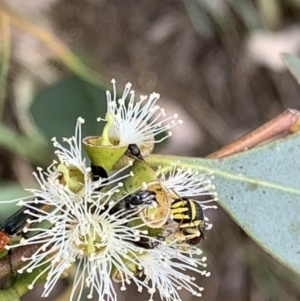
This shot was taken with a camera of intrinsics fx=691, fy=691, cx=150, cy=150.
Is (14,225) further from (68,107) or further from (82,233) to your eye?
(68,107)

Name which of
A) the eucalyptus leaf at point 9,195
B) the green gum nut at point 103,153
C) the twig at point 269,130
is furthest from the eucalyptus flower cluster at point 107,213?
the eucalyptus leaf at point 9,195

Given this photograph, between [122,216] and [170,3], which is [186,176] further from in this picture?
[170,3]

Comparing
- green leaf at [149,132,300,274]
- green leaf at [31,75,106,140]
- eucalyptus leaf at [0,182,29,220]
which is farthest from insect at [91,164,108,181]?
eucalyptus leaf at [0,182,29,220]

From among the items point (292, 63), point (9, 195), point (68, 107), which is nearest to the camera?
point (292, 63)

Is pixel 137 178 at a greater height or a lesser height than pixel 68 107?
lesser

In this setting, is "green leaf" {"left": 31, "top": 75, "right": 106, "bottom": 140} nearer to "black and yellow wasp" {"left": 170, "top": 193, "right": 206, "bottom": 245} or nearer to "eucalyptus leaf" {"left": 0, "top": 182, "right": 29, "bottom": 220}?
"eucalyptus leaf" {"left": 0, "top": 182, "right": 29, "bottom": 220}

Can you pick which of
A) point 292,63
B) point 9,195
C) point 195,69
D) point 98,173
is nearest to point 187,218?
point 98,173
